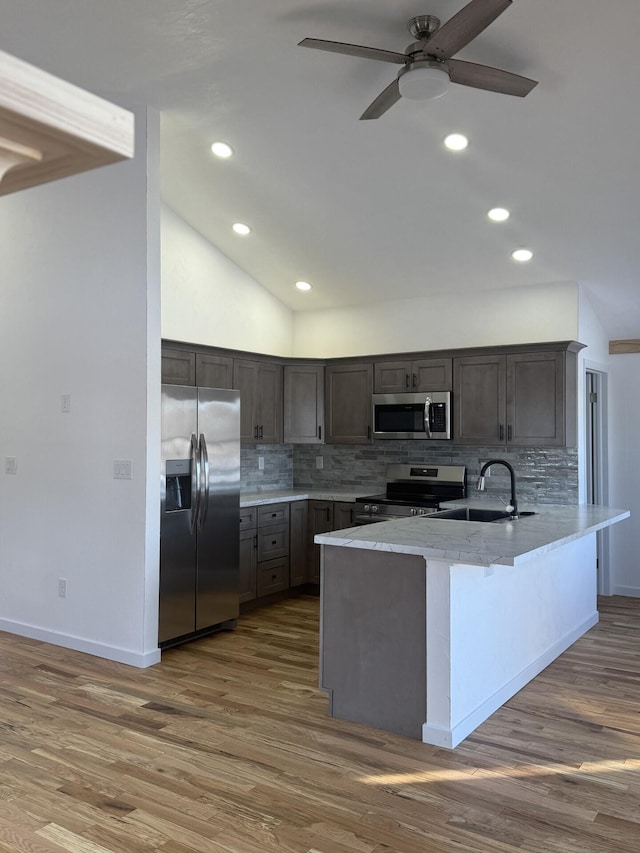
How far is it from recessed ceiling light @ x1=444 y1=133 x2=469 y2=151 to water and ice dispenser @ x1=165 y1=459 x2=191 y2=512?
8.49 ft

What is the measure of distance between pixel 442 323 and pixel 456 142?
225cm

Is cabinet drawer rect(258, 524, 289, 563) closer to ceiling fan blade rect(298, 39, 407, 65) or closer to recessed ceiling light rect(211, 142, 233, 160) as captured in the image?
recessed ceiling light rect(211, 142, 233, 160)

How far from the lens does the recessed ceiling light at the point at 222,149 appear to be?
4.88m

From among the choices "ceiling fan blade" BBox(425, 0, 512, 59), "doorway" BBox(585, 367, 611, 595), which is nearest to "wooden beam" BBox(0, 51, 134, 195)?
"ceiling fan blade" BBox(425, 0, 512, 59)

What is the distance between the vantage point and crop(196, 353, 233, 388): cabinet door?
227 inches

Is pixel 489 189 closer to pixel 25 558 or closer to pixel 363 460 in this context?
pixel 363 460

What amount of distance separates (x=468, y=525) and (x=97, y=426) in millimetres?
2454

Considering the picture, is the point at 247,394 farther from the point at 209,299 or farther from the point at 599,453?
the point at 599,453

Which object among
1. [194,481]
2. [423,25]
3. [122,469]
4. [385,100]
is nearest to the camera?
[385,100]

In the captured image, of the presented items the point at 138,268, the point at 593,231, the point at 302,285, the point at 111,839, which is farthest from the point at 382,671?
the point at 302,285

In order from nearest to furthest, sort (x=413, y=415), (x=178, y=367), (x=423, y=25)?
1. (x=423, y=25)
2. (x=178, y=367)
3. (x=413, y=415)

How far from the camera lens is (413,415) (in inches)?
247

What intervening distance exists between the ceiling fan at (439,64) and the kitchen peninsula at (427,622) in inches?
78.5

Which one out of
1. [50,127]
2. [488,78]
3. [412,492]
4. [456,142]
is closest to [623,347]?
[412,492]
